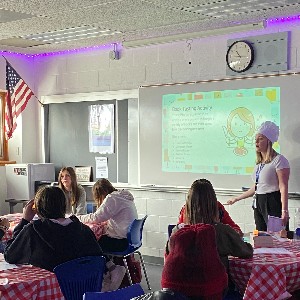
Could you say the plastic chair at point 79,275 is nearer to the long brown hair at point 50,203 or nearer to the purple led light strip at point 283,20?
the long brown hair at point 50,203

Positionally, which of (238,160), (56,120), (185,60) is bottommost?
(238,160)

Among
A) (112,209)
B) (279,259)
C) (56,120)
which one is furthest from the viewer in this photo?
(56,120)

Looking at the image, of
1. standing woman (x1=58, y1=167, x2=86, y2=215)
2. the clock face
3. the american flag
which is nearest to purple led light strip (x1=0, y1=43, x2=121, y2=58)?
the american flag

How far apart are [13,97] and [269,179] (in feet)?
13.9

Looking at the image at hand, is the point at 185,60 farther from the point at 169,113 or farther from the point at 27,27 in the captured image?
the point at 27,27

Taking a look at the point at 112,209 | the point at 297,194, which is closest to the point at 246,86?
the point at 297,194

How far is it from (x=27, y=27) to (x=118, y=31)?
1.01 meters

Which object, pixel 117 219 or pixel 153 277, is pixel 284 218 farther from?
pixel 153 277

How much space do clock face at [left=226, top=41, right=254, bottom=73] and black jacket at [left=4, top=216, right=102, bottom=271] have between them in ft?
11.3

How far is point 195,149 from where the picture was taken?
7164 mm

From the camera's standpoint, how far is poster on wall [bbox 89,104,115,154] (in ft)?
26.2

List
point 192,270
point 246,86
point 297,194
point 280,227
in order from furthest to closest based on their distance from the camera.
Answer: point 246,86, point 297,194, point 280,227, point 192,270

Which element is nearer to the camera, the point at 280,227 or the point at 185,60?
the point at 280,227

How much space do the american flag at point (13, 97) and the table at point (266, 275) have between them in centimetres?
527
